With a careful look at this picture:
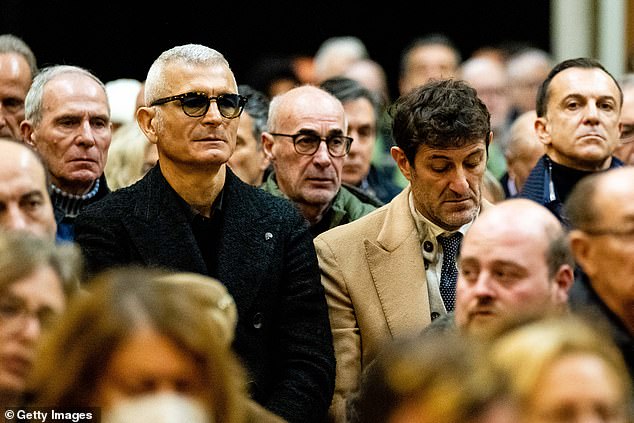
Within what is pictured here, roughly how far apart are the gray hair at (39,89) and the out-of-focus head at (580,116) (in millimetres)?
1786

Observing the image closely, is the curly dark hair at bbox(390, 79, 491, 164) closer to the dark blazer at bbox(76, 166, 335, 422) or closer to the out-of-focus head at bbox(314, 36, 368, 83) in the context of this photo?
the dark blazer at bbox(76, 166, 335, 422)

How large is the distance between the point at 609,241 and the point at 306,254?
3.36ft

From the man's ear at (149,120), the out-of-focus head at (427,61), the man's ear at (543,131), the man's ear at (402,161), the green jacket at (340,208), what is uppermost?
the man's ear at (149,120)

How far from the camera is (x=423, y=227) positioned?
4754 mm

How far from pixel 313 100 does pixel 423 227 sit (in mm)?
1018

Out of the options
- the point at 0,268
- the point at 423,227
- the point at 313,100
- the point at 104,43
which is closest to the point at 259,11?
the point at 104,43

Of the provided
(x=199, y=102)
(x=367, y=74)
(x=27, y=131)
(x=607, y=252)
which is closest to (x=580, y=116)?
(x=607, y=252)

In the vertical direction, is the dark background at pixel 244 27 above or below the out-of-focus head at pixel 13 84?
below

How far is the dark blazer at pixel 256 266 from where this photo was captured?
4242mm

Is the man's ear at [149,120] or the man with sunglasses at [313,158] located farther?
the man with sunglasses at [313,158]

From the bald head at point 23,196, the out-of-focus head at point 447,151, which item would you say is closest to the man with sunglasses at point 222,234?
the bald head at point 23,196

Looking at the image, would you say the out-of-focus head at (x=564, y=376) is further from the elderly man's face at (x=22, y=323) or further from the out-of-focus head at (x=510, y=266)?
the elderly man's face at (x=22, y=323)

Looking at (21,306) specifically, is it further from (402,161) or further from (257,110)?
(257,110)

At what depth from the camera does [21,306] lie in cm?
305
